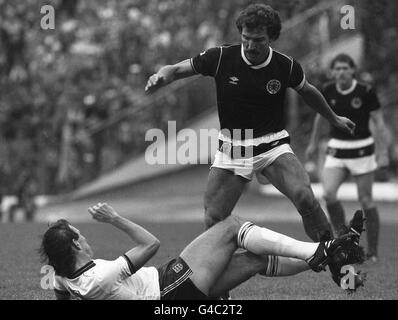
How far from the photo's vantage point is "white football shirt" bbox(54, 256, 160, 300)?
6.20m

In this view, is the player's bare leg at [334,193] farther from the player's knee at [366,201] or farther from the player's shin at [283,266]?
the player's shin at [283,266]

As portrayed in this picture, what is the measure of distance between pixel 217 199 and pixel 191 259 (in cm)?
102

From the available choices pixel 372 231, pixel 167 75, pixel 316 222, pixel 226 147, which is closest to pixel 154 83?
pixel 167 75

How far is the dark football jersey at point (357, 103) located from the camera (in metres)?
10.3

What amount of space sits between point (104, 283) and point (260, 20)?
2.41 meters

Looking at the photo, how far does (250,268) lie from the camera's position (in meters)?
6.71

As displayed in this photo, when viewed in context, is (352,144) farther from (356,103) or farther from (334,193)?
(334,193)

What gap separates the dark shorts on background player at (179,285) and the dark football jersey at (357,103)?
435 cm

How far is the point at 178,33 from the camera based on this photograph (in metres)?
18.8

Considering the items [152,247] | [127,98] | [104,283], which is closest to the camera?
[104,283]

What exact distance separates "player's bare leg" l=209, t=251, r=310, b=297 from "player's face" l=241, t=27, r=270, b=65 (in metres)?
1.61

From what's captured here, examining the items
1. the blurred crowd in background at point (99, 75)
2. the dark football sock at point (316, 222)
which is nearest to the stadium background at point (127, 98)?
the blurred crowd in background at point (99, 75)

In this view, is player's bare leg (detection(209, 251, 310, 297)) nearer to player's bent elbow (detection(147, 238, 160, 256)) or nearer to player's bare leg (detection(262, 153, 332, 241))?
player's bent elbow (detection(147, 238, 160, 256))
